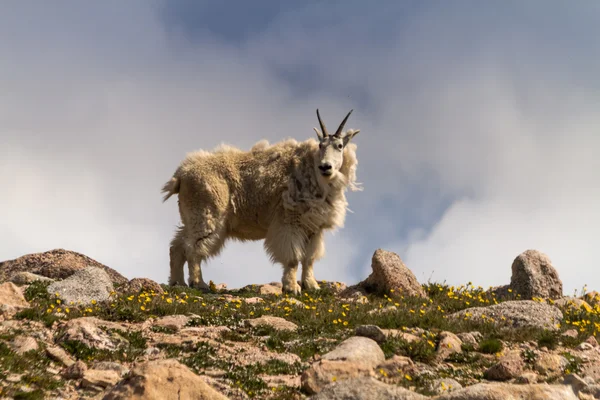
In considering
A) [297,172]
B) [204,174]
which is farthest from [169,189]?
[297,172]

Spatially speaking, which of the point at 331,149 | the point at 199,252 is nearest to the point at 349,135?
the point at 331,149

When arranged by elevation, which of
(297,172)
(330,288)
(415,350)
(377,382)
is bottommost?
(377,382)

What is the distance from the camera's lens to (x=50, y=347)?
29.5 ft

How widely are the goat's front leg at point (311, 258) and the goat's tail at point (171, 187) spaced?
3.87 meters

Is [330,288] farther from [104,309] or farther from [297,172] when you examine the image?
[104,309]

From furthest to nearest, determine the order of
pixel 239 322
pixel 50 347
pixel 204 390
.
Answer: pixel 239 322, pixel 50 347, pixel 204 390

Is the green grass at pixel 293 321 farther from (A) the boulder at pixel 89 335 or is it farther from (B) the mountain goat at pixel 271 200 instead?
(B) the mountain goat at pixel 271 200

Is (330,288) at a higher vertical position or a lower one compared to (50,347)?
higher

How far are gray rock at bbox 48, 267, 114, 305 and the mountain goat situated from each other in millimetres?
4135

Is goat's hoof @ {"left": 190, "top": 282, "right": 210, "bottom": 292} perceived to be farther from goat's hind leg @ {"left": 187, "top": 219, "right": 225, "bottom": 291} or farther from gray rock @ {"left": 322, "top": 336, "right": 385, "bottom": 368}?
gray rock @ {"left": 322, "top": 336, "right": 385, "bottom": 368}

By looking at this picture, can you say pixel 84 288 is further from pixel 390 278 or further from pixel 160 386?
pixel 390 278

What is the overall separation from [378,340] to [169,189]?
9.48m

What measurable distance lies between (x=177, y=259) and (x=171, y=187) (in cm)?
194

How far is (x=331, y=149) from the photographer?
16.4m
